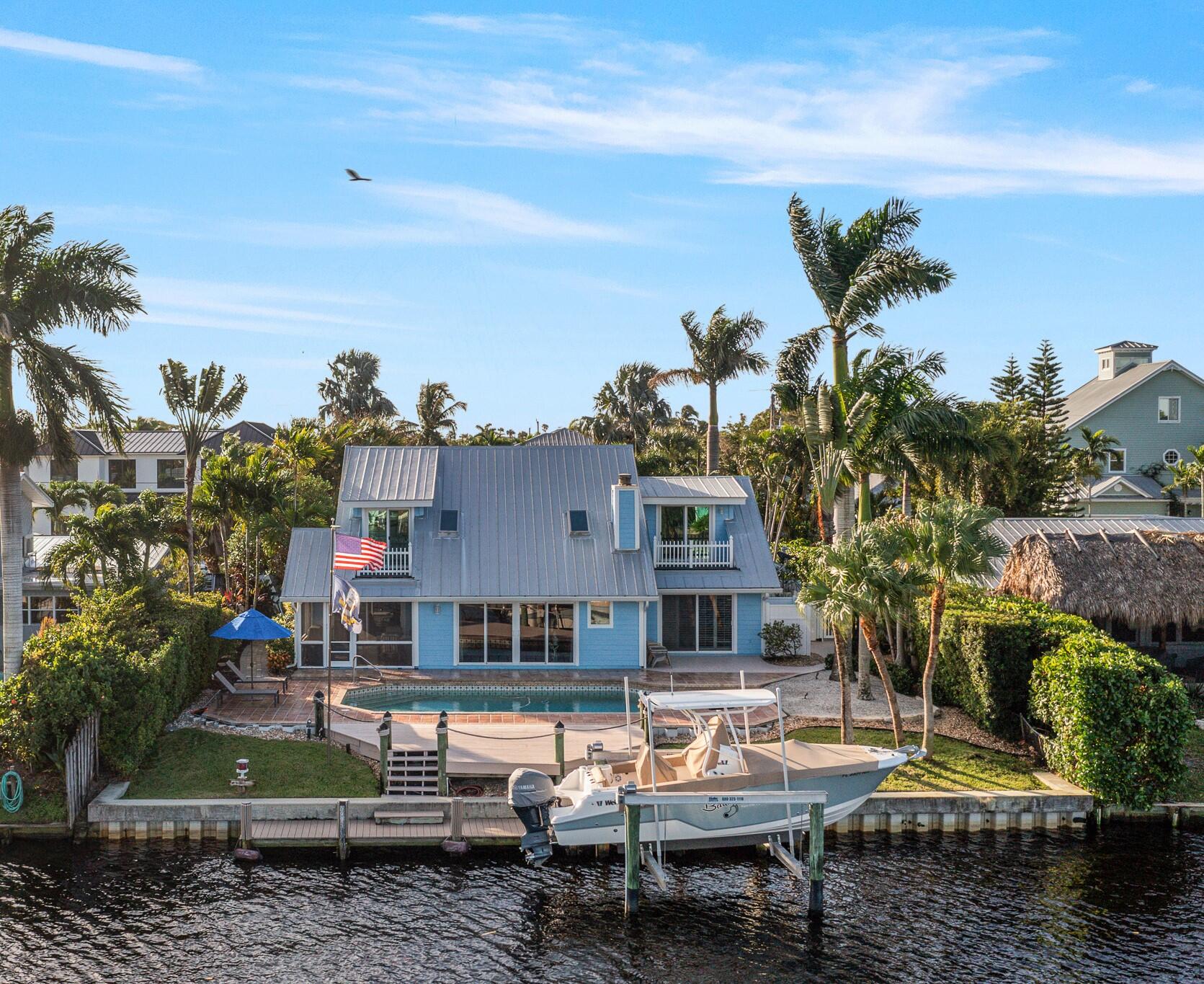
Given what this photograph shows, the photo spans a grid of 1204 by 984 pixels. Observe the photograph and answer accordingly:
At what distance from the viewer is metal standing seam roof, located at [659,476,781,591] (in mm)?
34219

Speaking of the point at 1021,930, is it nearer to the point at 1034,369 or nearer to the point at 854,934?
the point at 854,934

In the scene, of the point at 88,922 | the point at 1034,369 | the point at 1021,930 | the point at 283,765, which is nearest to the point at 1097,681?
the point at 1021,930

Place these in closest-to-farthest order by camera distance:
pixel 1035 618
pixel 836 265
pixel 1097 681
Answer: pixel 1097 681 < pixel 1035 618 < pixel 836 265

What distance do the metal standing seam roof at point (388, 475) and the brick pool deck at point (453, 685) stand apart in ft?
18.4

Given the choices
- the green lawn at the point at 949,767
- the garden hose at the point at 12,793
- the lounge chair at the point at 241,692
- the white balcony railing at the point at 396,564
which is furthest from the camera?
the white balcony railing at the point at 396,564

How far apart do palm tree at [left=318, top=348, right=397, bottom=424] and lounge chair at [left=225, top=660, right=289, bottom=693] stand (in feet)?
125

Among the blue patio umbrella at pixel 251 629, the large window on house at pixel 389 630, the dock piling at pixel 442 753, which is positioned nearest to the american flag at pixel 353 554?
the blue patio umbrella at pixel 251 629

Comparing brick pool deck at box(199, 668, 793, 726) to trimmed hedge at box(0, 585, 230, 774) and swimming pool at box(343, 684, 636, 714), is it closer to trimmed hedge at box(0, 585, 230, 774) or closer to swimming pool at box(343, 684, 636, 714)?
swimming pool at box(343, 684, 636, 714)

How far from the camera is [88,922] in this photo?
16359 mm

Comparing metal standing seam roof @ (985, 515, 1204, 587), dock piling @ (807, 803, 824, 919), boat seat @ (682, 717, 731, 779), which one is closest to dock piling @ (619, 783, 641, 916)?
boat seat @ (682, 717, 731, 779)

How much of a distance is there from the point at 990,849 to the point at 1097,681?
4.01 metres

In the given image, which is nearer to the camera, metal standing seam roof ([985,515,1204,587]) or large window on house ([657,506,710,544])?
metal standing seam roof ([985,515,1204,587])

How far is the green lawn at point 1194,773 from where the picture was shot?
21.7m

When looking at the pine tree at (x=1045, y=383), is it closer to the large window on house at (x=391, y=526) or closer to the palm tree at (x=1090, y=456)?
the palm tree at (x=1090, y=456)
